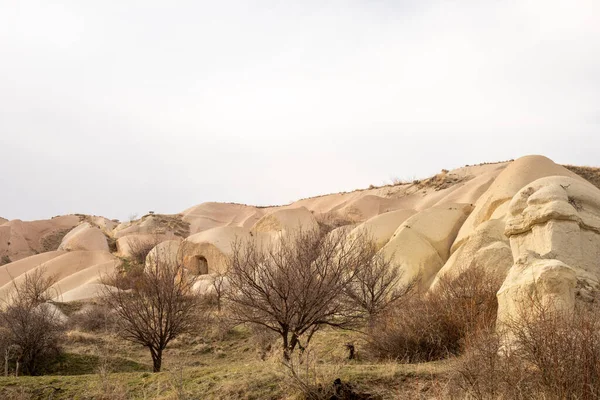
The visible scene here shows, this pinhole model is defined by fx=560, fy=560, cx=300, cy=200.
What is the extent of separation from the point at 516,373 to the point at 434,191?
115 ft

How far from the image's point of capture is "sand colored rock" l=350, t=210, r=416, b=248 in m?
21.2

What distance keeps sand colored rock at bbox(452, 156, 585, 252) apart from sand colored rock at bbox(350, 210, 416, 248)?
3.10 m

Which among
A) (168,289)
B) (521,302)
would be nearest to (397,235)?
(168,289)

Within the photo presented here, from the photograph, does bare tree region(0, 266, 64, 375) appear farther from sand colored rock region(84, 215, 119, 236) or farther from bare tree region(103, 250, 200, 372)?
sand colored rock region(84, 215, 119, 236)

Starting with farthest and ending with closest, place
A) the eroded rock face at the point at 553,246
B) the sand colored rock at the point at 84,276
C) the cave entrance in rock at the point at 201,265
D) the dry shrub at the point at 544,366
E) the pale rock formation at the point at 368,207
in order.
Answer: the pale rock formation at the point at 368,207, the cave entrance in rock at the point at 201,265, the sand colored rock at the point at 84,276, the eroded rock face at the point at 553,246, the dry shrub at the point at 544,366

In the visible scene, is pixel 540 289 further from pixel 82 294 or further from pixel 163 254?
pixel 82 294

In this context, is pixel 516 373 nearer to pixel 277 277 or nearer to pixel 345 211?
pixel 277 277

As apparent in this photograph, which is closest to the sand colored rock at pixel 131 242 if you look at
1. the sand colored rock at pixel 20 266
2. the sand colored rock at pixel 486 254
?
the sand colored rock at pixel 20 266

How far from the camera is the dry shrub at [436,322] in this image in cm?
953

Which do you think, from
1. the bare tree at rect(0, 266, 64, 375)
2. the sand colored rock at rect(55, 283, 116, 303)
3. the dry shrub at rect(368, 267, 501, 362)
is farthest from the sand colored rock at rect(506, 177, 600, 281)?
the sand colored rock at rect(55, 283, 116, 303)

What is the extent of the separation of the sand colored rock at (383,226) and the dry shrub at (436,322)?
32.0ft

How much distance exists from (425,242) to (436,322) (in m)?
9.36

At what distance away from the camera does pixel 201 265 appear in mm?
30047

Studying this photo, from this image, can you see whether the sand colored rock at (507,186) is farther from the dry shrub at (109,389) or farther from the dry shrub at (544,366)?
the dry shrub at (109,389)
